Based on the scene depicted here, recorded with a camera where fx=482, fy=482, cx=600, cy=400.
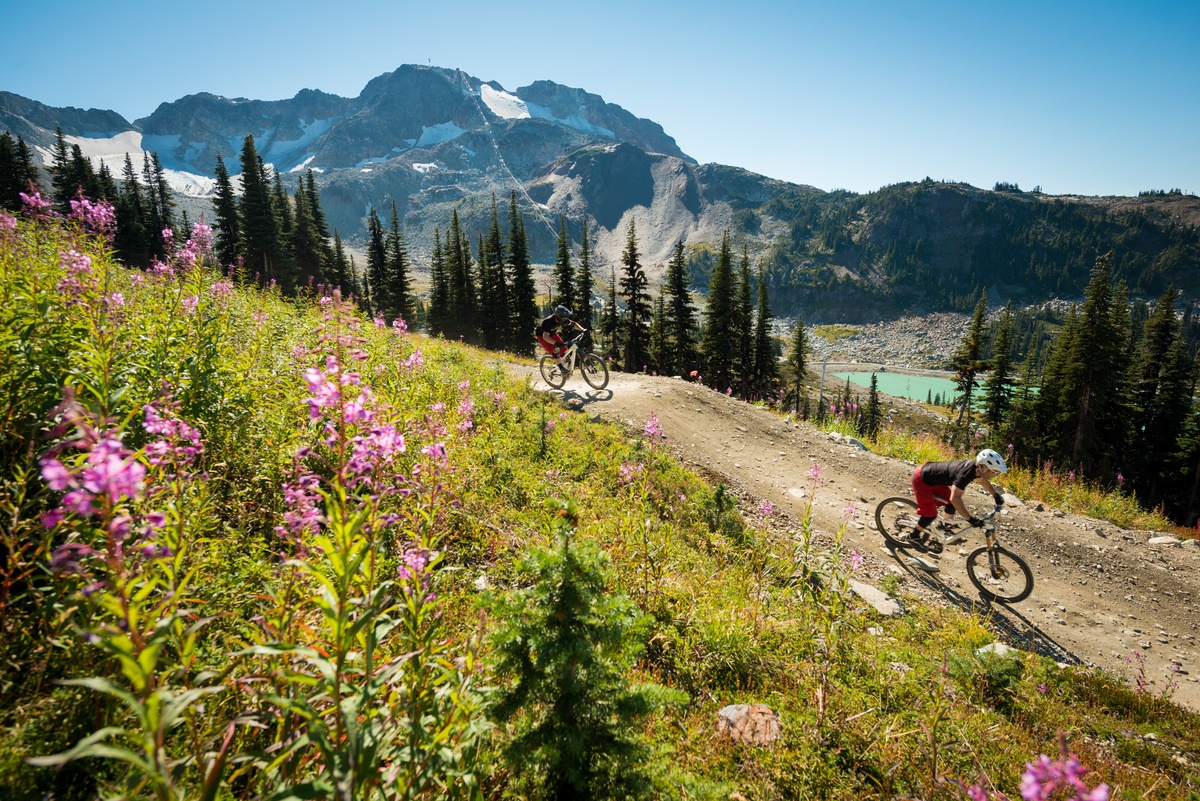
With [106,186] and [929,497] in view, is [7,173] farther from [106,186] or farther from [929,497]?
[929,497]

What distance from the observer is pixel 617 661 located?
2967mm

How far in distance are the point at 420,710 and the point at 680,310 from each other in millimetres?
45168

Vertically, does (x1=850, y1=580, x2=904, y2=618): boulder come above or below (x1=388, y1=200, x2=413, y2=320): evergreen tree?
below

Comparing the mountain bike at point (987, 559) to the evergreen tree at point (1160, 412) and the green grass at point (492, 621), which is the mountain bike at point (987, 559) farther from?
the evergreen tree at point (1160, 412)

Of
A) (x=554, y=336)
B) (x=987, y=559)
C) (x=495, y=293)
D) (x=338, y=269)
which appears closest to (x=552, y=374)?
(x=554, y=336)

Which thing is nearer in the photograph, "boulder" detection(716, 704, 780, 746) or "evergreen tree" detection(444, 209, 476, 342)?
"boulder" detection(716, 704, 780, 746)

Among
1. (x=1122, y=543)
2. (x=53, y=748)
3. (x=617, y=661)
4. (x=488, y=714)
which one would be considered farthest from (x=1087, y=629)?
(x=53, y=748)

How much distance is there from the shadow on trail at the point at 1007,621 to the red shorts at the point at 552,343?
34.2ft

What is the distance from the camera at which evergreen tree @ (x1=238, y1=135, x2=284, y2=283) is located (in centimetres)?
4462

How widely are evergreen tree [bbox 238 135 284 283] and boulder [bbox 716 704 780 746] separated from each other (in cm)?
5254

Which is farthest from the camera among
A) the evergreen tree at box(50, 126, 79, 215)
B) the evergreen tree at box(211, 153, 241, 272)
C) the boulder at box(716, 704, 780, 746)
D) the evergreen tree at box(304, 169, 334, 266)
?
the evergreen tree at box(304, 169, 334, 266)

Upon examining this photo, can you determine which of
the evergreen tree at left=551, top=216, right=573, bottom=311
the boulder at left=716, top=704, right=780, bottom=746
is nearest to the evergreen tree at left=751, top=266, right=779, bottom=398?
the evergreen tree at left=551, top=216, right=573, bottom=311

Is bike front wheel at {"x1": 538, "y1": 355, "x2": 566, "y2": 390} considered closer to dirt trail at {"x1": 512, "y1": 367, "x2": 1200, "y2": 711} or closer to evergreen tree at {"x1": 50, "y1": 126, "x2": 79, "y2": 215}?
dirt trail at {"x1": 512, "y1": 367, "x2": 1200, "y2": 711}

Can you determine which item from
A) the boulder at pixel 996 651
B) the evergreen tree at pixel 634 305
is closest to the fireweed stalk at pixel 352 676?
the boulder at pixel 996 651
